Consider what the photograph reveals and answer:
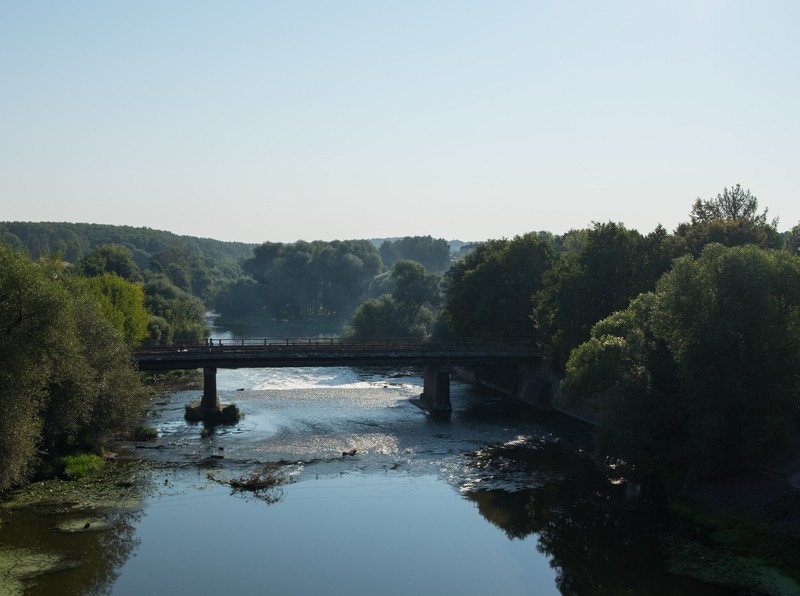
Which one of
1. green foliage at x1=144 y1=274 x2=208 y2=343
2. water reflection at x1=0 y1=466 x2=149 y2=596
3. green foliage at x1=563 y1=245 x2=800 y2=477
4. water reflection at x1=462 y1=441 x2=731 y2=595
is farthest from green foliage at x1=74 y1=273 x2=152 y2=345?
green foliage at x1=563 y1=245 x2=800 y2=477

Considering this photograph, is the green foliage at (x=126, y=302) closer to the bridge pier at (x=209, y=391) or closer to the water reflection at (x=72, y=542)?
the bridge pier at (x=209, y=391)

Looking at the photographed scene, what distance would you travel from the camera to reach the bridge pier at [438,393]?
3305 inches

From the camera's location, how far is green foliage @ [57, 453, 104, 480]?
5547 cm

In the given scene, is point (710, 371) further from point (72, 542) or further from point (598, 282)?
point (72, 542)

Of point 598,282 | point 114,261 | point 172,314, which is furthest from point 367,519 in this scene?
point 114,261

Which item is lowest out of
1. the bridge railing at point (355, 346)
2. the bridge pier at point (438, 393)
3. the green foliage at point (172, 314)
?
the bridge pier at point (438, 393)

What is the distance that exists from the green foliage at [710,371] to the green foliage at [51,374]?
32.1 m

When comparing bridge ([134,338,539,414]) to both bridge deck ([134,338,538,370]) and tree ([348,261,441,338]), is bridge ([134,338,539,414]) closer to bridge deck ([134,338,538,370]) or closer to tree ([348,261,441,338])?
bridge deck ([134,338,538,370])

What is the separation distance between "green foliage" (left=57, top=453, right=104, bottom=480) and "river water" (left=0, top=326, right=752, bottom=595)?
10.6ft

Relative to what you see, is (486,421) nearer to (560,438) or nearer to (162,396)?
(560,438)

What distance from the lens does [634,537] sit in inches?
1810

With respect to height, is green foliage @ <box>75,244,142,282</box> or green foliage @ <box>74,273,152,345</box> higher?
green foliage @ <box>75,244,142,282</box>

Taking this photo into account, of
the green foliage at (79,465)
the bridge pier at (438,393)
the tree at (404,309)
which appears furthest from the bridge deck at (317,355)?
the tree at (404,309)

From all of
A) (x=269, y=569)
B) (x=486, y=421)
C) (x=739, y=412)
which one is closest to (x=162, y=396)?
(x=486, y=421)
